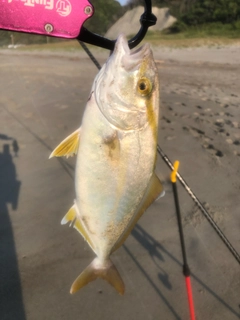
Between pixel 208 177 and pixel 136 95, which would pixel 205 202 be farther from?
pixel 136 95

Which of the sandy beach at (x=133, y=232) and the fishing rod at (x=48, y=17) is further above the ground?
the fishing rod at (x=48, y=17)

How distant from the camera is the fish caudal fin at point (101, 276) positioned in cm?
166

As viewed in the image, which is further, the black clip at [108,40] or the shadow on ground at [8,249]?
the shadow on ground at [8,249]

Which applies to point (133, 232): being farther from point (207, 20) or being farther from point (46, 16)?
point (207, 20)

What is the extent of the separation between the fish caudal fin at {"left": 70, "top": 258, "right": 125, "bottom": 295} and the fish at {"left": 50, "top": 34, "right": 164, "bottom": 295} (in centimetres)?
18

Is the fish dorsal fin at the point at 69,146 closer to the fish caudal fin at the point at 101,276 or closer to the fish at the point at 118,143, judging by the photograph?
the fish at the point at 118,143

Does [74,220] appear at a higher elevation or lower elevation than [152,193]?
lower

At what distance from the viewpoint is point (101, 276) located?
1.66 m

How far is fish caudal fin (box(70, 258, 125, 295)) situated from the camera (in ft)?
5.45

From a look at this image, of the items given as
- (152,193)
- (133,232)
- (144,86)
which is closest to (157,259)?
(133,232)

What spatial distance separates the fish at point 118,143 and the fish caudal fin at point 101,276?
7.1 inches

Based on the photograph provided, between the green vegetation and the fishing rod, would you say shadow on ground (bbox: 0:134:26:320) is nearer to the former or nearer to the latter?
the fishing rod

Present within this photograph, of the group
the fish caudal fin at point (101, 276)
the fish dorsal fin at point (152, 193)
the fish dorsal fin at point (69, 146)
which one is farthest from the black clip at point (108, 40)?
the fish caudal fin at point (101, 276)

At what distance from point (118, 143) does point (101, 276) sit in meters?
0.56
